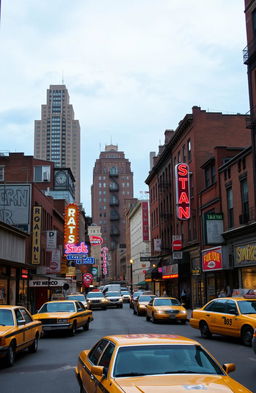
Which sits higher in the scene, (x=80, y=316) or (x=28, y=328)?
(x=28, y=328)

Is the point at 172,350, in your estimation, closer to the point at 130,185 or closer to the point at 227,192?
the point at 227,192

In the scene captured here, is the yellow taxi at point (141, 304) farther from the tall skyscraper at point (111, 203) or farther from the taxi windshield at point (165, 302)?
the tall skyscraper at point (111, 203)

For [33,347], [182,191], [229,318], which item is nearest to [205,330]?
[229,318]

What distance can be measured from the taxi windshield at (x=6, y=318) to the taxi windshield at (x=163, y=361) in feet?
23.9

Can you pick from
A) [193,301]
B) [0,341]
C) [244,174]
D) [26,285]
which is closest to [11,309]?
[0,341]

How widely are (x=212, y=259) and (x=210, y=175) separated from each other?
732 cm

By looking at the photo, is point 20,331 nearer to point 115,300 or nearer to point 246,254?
point 246,254

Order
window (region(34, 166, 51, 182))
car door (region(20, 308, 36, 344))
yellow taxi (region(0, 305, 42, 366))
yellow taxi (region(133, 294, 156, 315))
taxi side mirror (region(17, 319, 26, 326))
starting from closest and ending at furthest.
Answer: yellow taxi (region(0, 305, 42, 366)), taxi side mirror (region(17, 319, 26, 326)), car door (region(20, 308, 36, 344)), yellow taxi (region(133, 294, 156, 315)), window (region(34, 166, 51, 182))

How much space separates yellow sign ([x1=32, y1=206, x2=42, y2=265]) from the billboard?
0.55m

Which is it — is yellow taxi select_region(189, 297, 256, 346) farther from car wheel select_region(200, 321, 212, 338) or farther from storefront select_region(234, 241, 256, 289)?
storefront select_region(234, 241, 256, 289)

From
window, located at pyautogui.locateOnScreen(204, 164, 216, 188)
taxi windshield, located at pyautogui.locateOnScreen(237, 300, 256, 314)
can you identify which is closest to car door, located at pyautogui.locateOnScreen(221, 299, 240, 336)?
taxi windshield, located at pyautogui.locateOnScreen(237, 300, 256, 314)

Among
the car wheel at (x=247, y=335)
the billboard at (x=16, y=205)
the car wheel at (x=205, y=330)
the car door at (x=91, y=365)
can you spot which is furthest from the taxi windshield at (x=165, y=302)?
the billboard at (x=16, y=205)

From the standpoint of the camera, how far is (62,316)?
731 inches

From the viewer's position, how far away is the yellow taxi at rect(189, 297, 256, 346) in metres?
15.0
